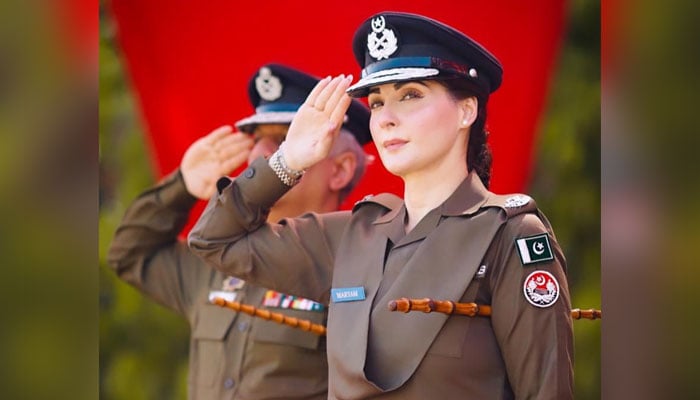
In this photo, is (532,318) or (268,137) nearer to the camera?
(532,318)

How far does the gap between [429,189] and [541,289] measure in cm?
51

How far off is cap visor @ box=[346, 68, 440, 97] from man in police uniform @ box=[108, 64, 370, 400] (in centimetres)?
103

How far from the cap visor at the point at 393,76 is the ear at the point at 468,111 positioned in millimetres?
160

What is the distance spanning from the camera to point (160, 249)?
516 centimetres

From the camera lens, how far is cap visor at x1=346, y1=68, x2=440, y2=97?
3586mm

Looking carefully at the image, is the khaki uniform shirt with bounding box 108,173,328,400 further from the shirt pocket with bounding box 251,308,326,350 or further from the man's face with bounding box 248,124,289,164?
the man's face with bounding box 248,124,289,164

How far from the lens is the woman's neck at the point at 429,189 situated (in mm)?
3678

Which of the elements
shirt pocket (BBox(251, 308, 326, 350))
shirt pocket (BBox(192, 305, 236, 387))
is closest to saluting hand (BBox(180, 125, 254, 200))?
shirt pocket (BBox(192, 305, 236, 387))

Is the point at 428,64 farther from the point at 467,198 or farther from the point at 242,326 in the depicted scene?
the point at 242,326

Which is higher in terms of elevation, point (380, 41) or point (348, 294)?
point (380, 41)

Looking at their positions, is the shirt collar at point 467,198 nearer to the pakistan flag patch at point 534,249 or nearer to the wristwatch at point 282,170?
the pakistan flag patch at point 534,249

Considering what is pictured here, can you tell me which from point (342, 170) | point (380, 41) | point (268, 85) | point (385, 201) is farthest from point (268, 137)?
point (380, 41)

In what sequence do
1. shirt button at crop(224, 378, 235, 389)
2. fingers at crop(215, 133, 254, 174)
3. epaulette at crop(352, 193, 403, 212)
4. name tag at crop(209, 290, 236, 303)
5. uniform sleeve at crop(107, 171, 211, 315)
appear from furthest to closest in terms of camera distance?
uniform sleeve at crop(107, 171, 211, 315)
fingers at crop(215, 133, 254, 174)
name tag at crop(209, 290, 236, 303)
shirt button at crop(224, 378, 235, 389)
epaulette at crop(352, 193, 403, 212)

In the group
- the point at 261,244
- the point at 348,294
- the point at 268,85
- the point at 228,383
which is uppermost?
the point at 268,85
